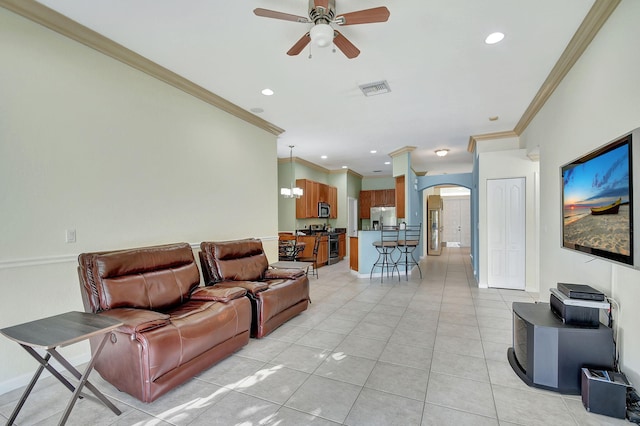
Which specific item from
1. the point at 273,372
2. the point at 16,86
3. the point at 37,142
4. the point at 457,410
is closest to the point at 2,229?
the point at 37,142

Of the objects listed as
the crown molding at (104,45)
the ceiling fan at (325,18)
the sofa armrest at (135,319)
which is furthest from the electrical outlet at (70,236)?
the ceiling fan at (325,18)

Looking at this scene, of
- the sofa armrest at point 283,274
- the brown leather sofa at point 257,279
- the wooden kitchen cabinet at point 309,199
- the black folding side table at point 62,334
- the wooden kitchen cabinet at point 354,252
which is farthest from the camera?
the wooden kitchen cabinet at point 309,199

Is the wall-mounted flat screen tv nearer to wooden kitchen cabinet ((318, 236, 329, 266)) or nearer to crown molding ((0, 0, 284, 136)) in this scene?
crown molding ((0, 0, 284, 136))

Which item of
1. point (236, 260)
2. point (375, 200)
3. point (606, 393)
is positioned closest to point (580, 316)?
point (606, 393)

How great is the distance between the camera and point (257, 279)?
3.81 metres

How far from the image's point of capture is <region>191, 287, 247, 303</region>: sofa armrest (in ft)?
9.06

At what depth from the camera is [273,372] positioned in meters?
2.45

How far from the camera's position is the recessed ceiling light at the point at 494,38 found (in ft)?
8.67

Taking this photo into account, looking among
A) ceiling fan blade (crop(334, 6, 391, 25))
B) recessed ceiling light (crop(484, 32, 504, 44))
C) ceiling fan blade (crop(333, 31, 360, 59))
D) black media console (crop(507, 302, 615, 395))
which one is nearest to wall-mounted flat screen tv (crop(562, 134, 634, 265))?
black media console (crop(507, 302, 615, 395))

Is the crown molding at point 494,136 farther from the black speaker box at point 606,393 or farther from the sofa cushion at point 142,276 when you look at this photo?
the sofa cushion at point 142,276

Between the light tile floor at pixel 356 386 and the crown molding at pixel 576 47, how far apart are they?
2836 mm

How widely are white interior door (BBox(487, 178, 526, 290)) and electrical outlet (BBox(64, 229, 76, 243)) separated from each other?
587 cm

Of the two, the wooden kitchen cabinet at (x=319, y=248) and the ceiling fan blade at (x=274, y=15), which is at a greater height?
the ceiling fan blade at (x=274, y=15)

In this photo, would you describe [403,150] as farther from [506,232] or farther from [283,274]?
[283,274]
